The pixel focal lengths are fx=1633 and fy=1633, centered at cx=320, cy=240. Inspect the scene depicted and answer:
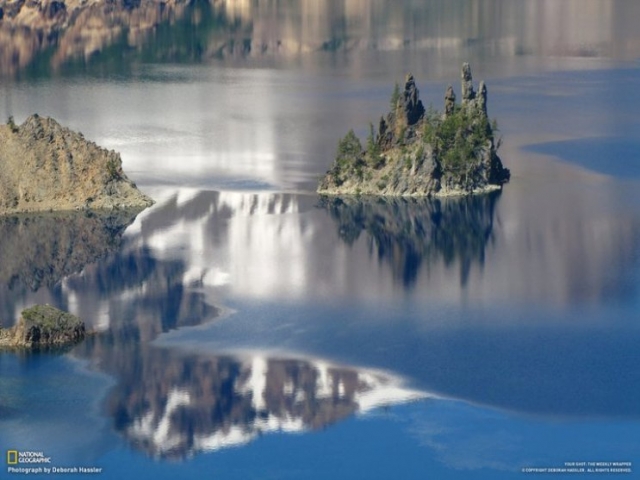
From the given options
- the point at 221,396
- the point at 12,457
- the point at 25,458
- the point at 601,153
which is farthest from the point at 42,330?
the point at 601,153

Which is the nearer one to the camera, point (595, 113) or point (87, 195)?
point (87, 195)

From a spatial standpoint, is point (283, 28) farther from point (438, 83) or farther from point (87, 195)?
point (87, 195)

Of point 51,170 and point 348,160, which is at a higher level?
point 51,170

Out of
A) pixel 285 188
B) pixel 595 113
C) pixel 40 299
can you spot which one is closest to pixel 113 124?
pixel 285 188

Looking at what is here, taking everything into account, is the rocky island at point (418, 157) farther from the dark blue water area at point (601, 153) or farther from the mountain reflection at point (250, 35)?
the mountain reflection at point (250, 35)

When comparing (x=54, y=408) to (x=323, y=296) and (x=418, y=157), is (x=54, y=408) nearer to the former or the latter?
(x=323, y=296)

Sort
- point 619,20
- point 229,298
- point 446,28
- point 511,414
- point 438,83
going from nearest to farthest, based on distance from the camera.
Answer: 1. point 511,414
2. point 229,298
3. point 438,83
4. point 446,28
5. point 619,20
